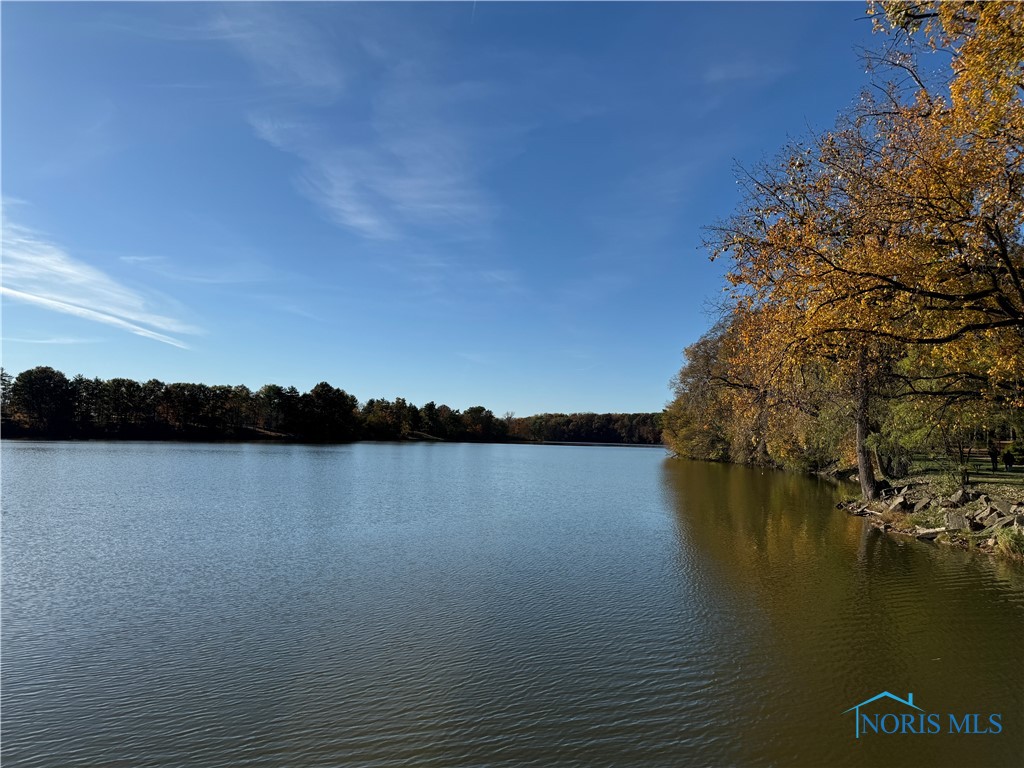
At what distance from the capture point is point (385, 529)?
702 inches

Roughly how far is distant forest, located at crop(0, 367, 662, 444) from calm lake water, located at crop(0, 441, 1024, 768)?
225 feet

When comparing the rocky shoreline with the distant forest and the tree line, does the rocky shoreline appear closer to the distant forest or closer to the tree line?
the tree line

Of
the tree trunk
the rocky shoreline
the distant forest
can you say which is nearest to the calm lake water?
the rocky shoreline

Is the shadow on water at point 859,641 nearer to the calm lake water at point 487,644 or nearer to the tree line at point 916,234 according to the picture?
the calm lake water at point 487,644

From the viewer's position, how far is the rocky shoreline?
14.4m

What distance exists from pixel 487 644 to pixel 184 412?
93634 mm

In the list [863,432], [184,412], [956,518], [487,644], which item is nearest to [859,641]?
[487,644]

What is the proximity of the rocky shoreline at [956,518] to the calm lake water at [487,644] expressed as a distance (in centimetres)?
101

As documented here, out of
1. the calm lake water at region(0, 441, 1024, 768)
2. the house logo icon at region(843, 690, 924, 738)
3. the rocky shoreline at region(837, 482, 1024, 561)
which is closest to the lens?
the calm lake water at region(0, 441, 1024, 768)

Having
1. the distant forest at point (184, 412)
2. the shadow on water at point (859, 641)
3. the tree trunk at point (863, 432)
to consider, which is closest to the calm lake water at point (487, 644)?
the shadow on water at point (859, 641)

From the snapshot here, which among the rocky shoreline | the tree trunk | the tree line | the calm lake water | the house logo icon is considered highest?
the tree line

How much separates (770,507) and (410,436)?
99218 mm

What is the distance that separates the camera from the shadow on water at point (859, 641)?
593cm

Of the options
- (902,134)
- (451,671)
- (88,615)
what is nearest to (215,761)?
(451,671)
